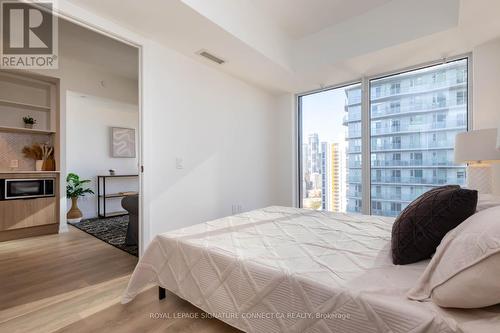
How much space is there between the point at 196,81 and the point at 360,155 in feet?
8.17

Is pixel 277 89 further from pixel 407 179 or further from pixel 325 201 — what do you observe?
pixel 407 179

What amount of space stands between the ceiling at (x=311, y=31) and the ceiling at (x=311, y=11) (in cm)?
1

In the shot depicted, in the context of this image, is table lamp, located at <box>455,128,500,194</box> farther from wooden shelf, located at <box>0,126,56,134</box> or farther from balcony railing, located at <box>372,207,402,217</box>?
wooden shelf, located at <box>0,126,56,134</box>

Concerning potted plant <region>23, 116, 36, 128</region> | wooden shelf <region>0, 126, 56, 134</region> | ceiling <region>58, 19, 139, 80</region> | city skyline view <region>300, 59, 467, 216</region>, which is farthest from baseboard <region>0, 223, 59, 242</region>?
city skyline view <region>300, 59, 467, 216</region>

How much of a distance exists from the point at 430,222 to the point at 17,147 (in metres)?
5.20

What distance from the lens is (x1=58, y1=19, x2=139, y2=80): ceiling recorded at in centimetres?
320

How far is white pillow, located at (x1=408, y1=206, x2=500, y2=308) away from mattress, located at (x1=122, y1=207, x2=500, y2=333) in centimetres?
5

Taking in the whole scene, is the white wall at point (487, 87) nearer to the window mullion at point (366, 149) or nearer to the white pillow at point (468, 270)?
the window mullion at point (366, 149)

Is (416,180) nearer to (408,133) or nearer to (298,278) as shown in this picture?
(408,133)

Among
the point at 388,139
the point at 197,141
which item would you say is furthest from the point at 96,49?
the point at 388,139

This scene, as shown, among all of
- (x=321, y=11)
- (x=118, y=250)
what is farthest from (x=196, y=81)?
(x=118, y=250)

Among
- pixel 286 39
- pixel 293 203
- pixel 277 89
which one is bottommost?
pixel 293 203

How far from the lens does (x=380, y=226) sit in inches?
75.6

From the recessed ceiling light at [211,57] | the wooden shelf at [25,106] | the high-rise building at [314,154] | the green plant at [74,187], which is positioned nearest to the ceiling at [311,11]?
the recessed ceiling light at [211,57]
